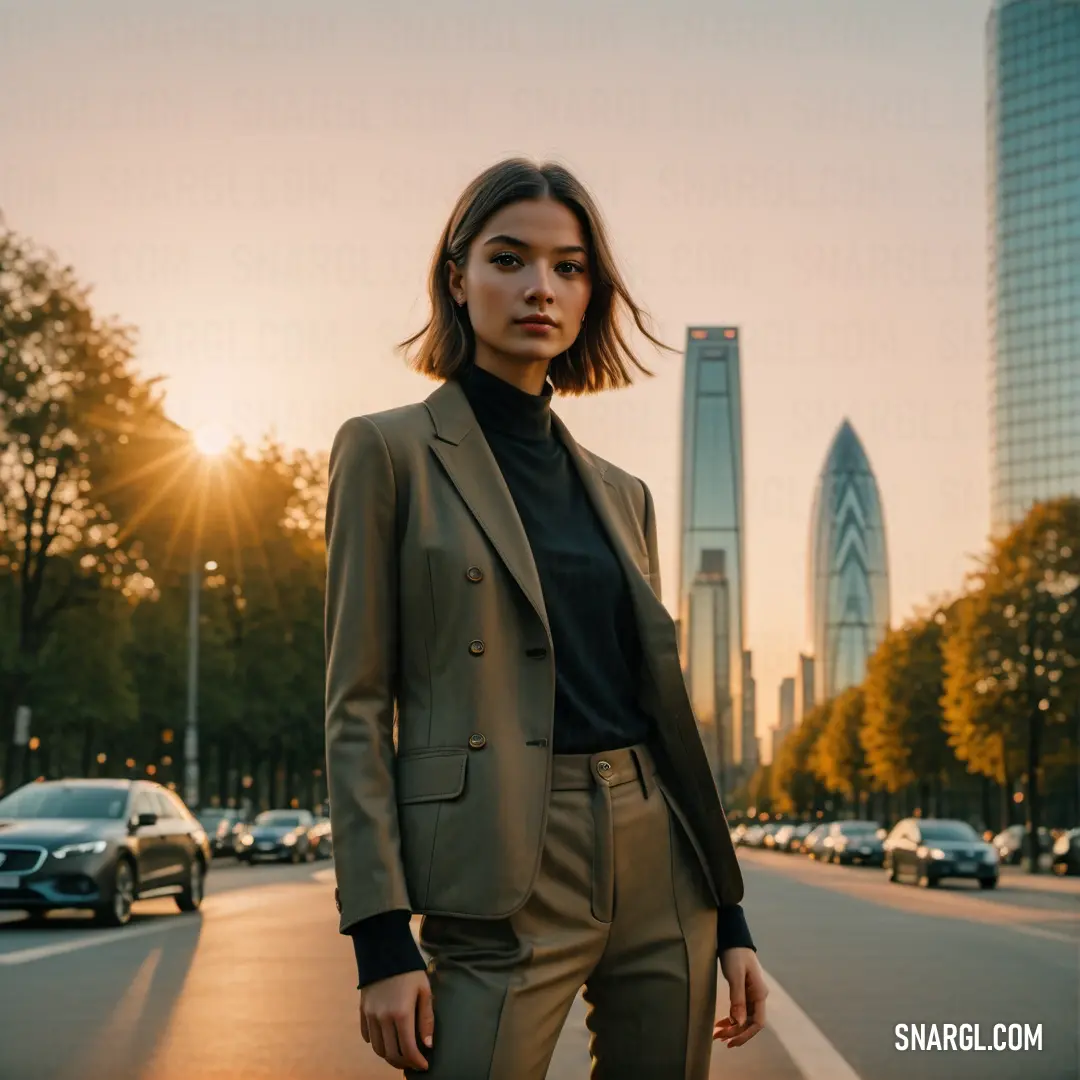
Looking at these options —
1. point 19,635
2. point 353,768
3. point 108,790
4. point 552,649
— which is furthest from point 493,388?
point 19,635

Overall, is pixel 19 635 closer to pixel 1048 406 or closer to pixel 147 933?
pixel 147 933

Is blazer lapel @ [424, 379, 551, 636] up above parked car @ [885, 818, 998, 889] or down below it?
above

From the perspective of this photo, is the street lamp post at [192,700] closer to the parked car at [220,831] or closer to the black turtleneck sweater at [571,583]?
the parked car at [220,831]

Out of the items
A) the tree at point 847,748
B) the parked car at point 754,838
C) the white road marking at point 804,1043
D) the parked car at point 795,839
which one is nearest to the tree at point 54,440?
the white road marking at point 804,1043

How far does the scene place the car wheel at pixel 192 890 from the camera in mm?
20734

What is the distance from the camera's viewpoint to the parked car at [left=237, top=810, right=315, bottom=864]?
42719mm

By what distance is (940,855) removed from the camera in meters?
34.7

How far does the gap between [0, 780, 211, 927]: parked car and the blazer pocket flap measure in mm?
15535

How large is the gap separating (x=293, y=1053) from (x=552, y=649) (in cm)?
669

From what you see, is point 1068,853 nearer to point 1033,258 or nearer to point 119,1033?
point 119,1033

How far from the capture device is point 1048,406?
149250mm

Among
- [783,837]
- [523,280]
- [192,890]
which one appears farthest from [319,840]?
[783,837]

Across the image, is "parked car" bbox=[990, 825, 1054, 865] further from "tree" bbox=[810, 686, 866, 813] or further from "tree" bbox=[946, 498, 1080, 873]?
"tree" bbox=[810, 686, 866, 813]

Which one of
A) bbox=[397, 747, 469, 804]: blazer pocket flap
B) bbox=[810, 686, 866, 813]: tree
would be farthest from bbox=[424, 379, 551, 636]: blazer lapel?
bbox=[810, 686, 866, 813]: tree
